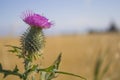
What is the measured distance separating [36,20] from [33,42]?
32 cm

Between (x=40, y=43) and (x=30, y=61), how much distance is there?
1.45 ft

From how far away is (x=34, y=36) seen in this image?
11.2 feet

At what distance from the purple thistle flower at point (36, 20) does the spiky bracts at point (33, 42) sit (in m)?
0.18

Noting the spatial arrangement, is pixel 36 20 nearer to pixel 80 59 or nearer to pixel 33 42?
pixel 33 42

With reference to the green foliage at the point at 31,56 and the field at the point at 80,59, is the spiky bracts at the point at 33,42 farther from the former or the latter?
the field at the point at 80,59

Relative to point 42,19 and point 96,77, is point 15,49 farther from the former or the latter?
point 96,77

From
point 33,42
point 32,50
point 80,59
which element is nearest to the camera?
point 32,50

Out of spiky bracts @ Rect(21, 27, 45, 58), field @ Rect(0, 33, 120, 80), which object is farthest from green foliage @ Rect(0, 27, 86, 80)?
field @ Rect(0, 33, 120, 80)

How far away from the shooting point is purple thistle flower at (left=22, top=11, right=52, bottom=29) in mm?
3080

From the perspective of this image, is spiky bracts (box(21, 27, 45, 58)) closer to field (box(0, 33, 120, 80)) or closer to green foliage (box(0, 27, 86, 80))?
green foliage (box(0, 27, 86, 80))

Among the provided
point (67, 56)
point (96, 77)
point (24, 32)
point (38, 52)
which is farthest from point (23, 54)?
point (67, 56)

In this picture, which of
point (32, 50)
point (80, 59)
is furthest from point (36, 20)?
point (80, 59)

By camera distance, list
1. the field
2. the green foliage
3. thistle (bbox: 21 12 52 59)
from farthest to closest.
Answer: the field, thistle (bbox: 21 12 52 59), the green foliage

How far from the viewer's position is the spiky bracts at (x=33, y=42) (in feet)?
10.3
